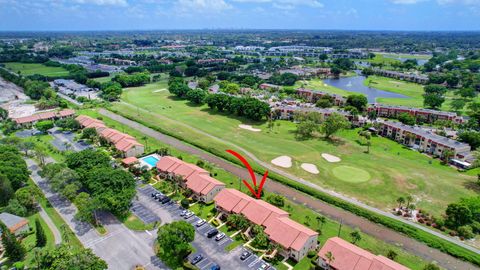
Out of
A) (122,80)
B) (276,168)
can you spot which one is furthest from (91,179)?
(122,80)

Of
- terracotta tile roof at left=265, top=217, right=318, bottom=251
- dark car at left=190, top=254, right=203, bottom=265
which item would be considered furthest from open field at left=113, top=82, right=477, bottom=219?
dark car at left=190, top=254, right=203, bottom=265

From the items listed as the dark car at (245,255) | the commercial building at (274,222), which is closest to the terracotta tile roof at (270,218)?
the commercial building at (274,222)

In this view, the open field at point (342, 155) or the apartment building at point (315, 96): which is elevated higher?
the apartment building at point (315, 96)

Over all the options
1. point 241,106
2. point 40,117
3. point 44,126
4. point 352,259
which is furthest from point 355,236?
point 40,117

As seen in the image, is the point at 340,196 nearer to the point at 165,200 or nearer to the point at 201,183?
the point at 201,183

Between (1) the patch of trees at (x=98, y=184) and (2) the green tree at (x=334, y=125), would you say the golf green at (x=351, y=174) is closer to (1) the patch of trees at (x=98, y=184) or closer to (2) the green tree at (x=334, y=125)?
(2) the green tree at (x=334, y=125)

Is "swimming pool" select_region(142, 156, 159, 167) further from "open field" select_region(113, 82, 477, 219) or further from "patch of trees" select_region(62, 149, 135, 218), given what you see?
"open field" select_region(113, 82, 477, 219)

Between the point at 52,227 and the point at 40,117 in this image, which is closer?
the point at 52,227
